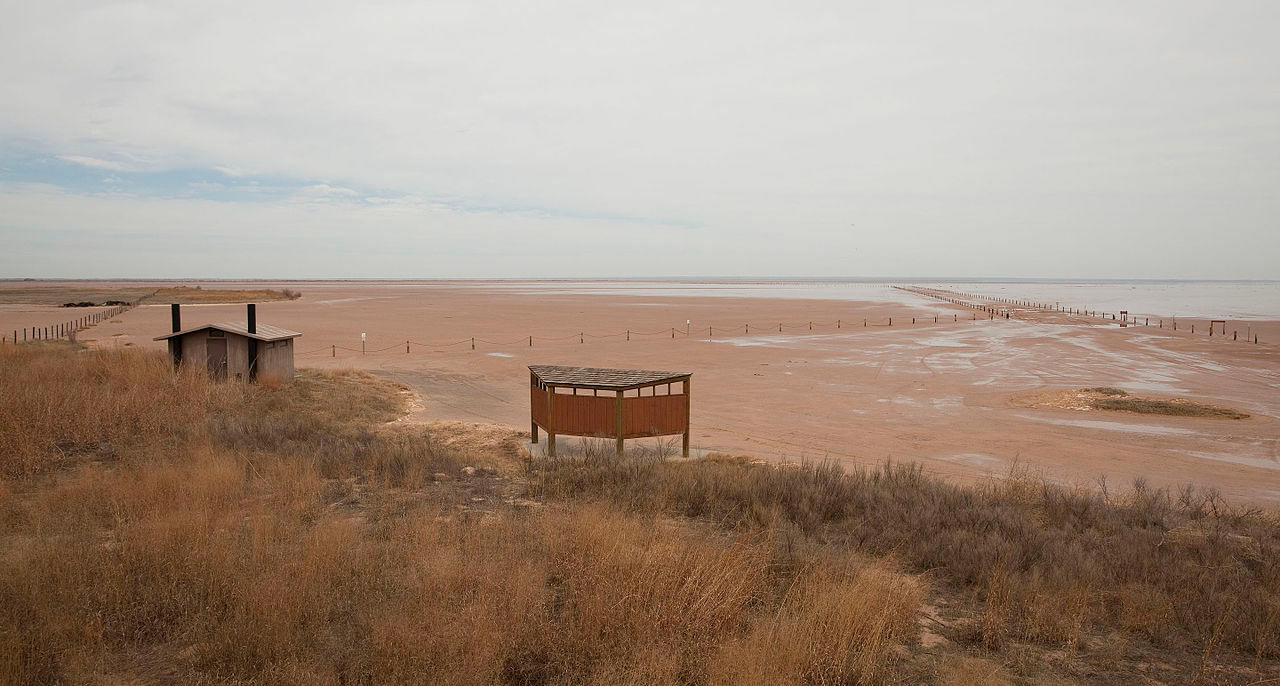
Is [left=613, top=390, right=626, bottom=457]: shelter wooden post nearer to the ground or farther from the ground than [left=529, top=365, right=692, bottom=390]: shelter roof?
nearer to the ground

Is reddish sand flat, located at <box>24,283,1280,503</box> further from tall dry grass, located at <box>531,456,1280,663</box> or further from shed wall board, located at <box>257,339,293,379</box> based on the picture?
shed wall board, located at <box>257,339,293,379</box>

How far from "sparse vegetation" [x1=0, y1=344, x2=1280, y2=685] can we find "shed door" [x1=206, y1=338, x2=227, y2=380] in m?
8.03

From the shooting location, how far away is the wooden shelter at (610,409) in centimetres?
1280

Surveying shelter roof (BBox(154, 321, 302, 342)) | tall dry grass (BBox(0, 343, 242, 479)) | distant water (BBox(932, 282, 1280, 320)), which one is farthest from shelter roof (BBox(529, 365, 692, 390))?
distant water (BBox(932, 282, 1280, 320))

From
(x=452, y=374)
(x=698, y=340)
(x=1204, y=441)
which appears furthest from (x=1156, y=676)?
(x=698, y=340)

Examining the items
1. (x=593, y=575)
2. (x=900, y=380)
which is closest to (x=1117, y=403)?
(x=900, y=380)

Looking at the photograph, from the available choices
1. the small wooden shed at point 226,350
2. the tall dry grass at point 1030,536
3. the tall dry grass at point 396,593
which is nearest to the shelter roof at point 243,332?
the small wooden shed at point 226,350

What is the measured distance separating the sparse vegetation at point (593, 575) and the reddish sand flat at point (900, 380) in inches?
177

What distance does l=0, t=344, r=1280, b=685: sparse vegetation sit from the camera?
14.9 ft

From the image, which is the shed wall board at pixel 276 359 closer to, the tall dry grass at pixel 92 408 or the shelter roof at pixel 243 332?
the shelter roof at pixel 243 332

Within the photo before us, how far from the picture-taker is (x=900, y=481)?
33.4ft

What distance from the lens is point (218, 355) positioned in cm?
1820

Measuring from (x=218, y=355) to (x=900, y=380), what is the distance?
69.8ft

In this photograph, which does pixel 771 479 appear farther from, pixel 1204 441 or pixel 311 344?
pixel 311 344
